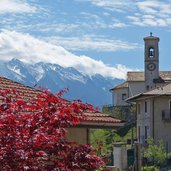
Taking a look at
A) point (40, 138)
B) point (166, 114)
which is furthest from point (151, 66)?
point (40, 138)

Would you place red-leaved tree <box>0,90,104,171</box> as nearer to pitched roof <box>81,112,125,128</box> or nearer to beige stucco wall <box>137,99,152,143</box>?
pitched roof <box>81,112,125,128</box>

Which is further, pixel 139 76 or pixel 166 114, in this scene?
pixel 139 76

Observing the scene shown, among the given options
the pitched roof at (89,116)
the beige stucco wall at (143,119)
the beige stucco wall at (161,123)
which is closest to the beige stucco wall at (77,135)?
the pitched roof at (89,116)

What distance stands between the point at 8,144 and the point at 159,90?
171 feet

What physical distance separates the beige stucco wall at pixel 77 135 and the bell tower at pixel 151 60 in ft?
253

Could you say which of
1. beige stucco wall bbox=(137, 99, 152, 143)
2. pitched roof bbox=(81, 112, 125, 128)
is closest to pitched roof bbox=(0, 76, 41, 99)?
pitched roof bbox=(81, 112, 125, 128)

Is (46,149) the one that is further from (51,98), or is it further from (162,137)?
(162,137)

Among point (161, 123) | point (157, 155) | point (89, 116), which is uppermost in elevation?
point (161, 123)

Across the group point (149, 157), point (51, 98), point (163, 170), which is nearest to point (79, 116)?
point (51, 98)

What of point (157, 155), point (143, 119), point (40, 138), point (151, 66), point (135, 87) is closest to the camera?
point (40, 138)

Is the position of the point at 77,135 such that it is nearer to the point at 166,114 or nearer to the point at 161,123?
the point at 166,114

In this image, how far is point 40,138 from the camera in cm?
893

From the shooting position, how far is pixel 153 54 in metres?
95.1

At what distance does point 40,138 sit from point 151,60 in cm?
8686
